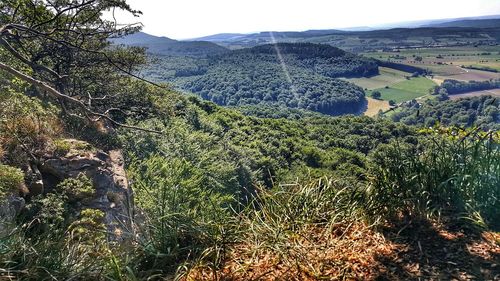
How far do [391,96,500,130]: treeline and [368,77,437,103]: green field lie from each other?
33944mm

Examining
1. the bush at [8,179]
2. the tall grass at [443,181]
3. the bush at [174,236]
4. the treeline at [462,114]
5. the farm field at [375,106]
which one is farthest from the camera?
the farm field at [375,106]

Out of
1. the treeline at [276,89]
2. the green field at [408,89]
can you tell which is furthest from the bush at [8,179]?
the treeline at [276,89]

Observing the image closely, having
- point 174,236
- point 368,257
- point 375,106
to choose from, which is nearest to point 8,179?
point 174,236

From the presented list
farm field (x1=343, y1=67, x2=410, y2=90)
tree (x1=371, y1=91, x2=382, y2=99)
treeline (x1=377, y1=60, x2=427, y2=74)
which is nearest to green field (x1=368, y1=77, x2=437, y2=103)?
tree (x1=371, y1=91, x2=382, y2=99)

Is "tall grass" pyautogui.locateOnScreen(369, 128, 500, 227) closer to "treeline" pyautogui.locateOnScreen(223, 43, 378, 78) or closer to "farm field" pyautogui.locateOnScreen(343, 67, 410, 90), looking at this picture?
"farm field" pyautogui.locateOnScreen(343, 67, 410, 90)

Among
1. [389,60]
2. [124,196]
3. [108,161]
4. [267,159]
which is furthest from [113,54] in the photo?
[389,60]

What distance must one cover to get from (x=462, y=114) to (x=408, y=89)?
258 feet

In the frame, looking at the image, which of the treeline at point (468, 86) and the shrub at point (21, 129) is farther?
the treeline at point (468, 86)

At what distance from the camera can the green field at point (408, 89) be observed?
110500mm

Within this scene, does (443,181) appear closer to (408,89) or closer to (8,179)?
(8,179)

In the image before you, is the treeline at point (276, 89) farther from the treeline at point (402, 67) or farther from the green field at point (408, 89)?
the treeline at point (402, 67)

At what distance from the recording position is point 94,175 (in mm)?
8477

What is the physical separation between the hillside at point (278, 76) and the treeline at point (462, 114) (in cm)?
4537

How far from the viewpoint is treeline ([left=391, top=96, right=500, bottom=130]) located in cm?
405
